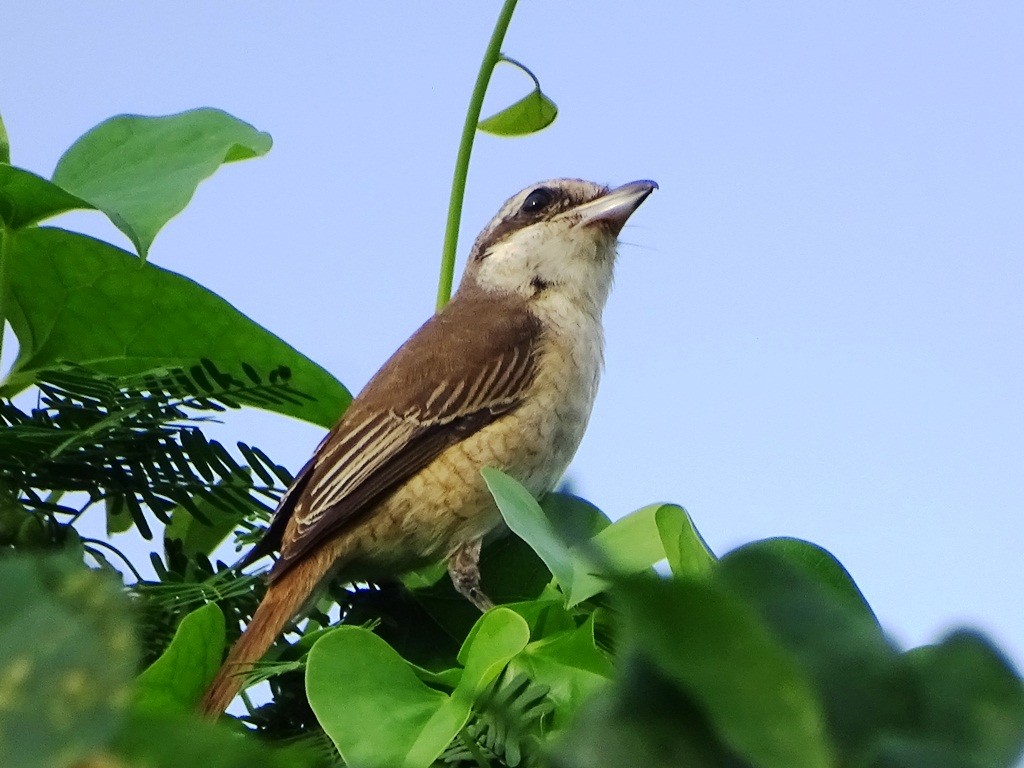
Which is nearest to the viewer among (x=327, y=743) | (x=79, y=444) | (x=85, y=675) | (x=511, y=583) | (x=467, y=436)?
(x=85, y=675)

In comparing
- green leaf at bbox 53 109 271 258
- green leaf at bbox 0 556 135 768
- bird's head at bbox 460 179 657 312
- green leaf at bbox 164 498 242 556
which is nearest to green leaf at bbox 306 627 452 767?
green leaf at bbox 164 498 242 556

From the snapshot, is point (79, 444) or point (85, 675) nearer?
point (85, 675)

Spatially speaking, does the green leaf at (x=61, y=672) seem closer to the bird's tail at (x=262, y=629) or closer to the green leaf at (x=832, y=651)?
the green leaf at (x=832, y=651)

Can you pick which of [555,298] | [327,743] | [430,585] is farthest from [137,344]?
[555,298]

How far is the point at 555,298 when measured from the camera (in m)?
2.73

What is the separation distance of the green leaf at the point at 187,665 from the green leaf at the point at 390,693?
9cm

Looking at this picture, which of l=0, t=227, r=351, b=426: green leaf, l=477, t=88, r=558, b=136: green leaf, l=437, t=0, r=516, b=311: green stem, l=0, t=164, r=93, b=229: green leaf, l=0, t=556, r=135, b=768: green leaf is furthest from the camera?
l=477, t=88, r=558, b=136: green leaf

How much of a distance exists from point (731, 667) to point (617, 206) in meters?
2.57

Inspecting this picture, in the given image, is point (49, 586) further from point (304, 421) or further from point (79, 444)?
point (304, 421)

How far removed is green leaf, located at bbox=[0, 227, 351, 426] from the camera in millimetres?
1330

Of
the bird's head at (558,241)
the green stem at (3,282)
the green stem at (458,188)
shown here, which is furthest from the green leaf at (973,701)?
the bird's head at (558,241)

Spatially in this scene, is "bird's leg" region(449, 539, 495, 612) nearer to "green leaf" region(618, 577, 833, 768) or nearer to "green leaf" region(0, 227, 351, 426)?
"green leaf" region(0, 227, 351, 426)

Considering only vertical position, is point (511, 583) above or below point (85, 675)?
above

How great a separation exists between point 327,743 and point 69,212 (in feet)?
2.02
